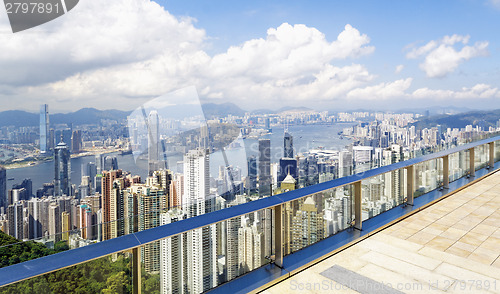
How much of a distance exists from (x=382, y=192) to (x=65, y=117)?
12.4 meters

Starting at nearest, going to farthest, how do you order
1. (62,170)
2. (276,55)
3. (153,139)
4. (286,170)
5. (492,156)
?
(286,170), (492,156), (62,170), (153,139), (276,55)

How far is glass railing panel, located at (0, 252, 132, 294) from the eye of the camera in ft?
4.40

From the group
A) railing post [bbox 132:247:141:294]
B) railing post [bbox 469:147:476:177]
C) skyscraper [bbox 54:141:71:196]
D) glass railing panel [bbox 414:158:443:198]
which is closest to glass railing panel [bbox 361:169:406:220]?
glass railing panel [bbox 414:158:443:198]

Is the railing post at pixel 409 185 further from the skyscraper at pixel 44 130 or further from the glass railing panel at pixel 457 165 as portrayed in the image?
the skyscraper at pixel 44 130

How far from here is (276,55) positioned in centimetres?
2639

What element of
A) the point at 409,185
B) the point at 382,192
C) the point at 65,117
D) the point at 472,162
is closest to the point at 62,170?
the point at 65,117

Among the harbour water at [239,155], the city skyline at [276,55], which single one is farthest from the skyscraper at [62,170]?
the city skyline at [276,55]

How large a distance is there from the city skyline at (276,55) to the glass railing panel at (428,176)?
42.4 ft

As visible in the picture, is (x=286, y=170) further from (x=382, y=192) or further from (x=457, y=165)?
(x=457, y=165)

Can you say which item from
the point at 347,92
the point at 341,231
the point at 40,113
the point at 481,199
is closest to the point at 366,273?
the point at 341,231

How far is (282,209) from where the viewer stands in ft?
8.76

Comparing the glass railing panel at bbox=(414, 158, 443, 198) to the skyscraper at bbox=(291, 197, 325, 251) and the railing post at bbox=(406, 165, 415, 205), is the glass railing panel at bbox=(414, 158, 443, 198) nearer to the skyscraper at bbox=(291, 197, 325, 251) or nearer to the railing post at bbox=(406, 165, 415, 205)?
the railing post at bbox=(406, 165, 415, 205)

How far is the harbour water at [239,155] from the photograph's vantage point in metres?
9.38

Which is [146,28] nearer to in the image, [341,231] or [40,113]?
[40,113]
